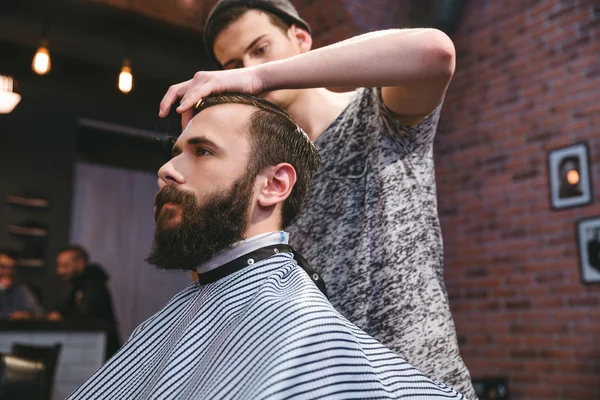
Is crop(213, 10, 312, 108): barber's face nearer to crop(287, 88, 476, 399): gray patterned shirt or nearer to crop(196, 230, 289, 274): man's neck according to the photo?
crop(287, 88, 476, 399): gray patterned shirt

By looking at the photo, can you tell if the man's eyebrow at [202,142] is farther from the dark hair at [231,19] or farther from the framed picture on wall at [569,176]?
the framed picture on wall at [569,176]

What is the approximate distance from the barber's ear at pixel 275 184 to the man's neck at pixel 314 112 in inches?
8.1

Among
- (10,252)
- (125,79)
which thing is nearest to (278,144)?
(125,79)

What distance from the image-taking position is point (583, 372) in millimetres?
3465

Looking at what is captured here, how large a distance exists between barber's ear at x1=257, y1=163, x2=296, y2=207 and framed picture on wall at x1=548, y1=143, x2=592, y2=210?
3.02 meters

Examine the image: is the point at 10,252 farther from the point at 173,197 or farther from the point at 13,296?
the point at 173,197

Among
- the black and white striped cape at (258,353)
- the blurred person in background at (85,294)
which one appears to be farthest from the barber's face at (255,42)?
the blurred person in background at (85,294)

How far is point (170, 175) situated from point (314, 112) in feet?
1.35

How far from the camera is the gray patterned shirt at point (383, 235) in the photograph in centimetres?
116

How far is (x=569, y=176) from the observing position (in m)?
3.63

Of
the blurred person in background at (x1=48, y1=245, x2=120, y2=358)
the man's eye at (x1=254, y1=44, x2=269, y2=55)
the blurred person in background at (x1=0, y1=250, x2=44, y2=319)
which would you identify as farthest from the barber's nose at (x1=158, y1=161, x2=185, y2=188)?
the blurred person in background at (x1=0, y1=250, x2=44, y2=319)

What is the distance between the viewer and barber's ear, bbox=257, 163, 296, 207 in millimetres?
1152

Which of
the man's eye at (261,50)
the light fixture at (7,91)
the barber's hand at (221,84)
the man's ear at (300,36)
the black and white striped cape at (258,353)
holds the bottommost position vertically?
the black and white striped cape at (258,353)

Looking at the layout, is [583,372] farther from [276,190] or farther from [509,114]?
[276,190]
